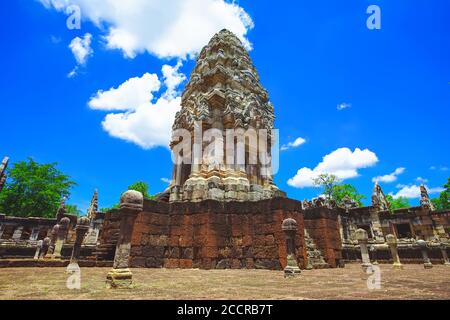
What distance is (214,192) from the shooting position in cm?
1172

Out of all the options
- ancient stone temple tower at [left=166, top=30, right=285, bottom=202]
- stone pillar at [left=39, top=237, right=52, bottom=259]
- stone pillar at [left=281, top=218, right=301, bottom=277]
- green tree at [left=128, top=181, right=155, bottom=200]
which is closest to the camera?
stone pillar at [left=281, top=218, right=301, bottom=277]

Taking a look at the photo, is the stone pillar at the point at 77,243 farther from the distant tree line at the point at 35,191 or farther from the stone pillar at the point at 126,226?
the distant tree line at the point at 35,191

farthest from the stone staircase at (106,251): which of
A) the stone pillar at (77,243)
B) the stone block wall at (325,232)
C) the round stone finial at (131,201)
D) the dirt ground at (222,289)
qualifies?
the stone block wall at (325,232)

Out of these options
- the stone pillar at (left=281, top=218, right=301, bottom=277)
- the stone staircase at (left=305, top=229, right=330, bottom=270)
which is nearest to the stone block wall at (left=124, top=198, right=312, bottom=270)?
the stone staircase at (left=305, top=229, right=330, bottom=270)

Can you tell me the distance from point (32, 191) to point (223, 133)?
104 feet

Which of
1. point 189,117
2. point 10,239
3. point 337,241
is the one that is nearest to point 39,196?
point 10,239

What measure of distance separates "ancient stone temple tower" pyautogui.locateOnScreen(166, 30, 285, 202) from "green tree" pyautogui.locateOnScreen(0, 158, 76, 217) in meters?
26.5

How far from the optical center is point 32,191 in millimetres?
33344

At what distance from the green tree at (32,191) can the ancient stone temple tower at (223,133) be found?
1042 inches

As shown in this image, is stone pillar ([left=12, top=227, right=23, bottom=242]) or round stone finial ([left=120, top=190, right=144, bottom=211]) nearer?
round stone finial ([left=120, top=190, right=144, bottom=211])

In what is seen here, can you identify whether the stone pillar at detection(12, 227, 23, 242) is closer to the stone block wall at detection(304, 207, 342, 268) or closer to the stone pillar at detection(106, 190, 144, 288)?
the stone pillar at detection(106, 190, 144, 288)

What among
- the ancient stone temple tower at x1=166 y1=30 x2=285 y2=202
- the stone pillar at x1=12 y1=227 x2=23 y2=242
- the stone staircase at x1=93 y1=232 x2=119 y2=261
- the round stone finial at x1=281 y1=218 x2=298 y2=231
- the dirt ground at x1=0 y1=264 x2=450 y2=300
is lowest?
the dirt ground at x1=0 y1=264 x2=450 y2=300

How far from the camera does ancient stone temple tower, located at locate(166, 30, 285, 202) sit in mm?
12609
